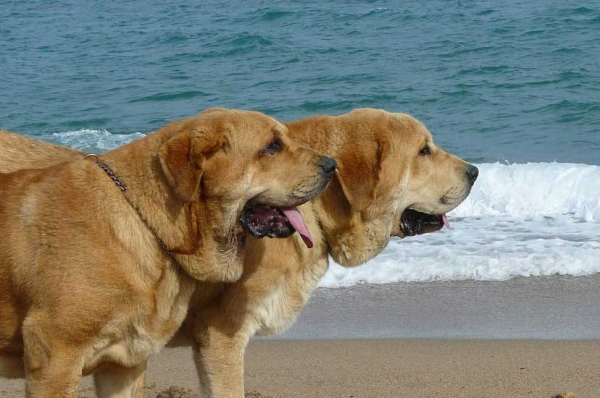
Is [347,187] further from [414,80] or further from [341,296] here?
[414,80]

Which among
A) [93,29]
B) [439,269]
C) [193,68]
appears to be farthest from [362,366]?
[93,29]

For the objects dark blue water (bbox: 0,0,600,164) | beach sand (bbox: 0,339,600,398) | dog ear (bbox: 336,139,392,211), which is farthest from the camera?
dark blue water (bbox: 0,0,600,164)

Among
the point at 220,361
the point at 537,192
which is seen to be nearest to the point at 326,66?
the point at 537,192

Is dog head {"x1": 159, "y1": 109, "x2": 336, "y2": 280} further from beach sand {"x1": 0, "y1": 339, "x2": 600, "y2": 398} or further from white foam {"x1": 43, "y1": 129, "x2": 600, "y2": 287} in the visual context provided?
white foam {"x1": 43, "y1": 129, "x2": 600, "y2": 287}

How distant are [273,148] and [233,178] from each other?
0.27 metres

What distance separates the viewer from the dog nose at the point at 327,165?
5.04m

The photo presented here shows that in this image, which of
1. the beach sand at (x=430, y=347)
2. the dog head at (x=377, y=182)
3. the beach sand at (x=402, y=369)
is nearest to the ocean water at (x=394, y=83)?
the beach sand at (x=430, y=347)

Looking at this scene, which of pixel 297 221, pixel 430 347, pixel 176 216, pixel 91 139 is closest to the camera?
pixel 176 216

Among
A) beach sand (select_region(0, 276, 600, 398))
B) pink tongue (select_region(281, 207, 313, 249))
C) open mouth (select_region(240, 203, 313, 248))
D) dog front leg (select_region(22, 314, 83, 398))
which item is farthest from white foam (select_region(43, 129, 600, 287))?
dog front leg (select_region(22, 314, 83, 398))

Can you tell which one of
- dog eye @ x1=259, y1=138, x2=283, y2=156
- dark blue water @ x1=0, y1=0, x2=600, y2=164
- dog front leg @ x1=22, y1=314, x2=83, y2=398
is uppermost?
dog eye @ x1=259, y1=138, x2=283, y2=156

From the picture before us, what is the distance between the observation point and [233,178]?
4855mm

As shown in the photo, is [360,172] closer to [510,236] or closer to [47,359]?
[47,359]

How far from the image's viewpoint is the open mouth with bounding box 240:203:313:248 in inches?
196

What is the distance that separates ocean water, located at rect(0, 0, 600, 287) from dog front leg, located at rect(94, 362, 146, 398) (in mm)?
3932
